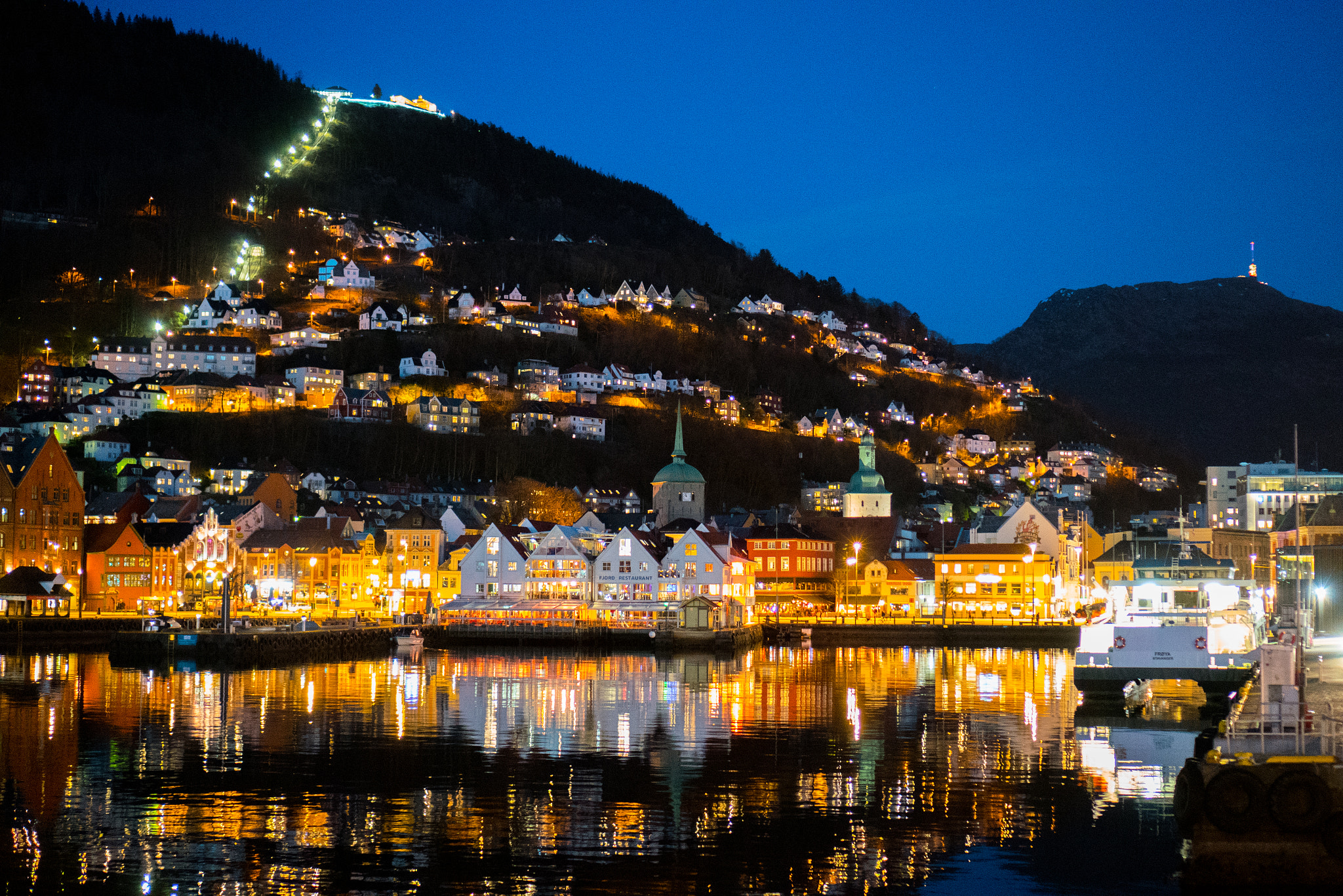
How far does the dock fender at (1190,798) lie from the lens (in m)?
19.5

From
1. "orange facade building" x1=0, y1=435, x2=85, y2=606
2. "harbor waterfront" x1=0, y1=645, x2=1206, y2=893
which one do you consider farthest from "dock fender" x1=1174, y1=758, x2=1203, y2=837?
"orange facade building" x1=0, y1=435, x2=85, y2=606

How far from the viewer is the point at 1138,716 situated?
3994cm

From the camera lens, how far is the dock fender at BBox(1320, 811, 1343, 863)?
18766mm

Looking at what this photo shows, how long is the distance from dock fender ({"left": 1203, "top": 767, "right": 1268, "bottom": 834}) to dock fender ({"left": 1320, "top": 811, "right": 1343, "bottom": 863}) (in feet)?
2.47

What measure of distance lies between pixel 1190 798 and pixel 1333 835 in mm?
1846

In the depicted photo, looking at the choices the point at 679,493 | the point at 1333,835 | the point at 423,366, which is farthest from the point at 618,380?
the point at 1333,835

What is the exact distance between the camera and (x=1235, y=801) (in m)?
19.3

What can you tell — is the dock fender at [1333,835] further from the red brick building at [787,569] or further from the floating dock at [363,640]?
the red brick building at [787,569]

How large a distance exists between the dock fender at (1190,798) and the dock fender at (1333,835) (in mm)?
1566

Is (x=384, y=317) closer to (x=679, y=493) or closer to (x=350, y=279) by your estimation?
(x=350, y=279)

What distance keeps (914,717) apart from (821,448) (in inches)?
5182

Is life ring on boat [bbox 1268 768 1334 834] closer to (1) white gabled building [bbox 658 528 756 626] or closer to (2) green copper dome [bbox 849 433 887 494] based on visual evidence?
(1) white gabled building [bbox 658 528 756 626]

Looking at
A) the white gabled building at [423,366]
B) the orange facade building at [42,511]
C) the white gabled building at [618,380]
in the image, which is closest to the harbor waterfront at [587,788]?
the orange facade building at [42,511]

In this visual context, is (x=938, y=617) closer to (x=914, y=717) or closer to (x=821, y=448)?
(x=914, y=717)
